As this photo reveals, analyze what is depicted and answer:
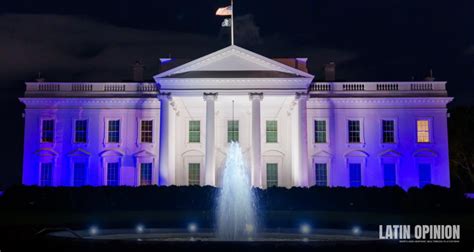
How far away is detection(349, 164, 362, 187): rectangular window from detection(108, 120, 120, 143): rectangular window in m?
16.5

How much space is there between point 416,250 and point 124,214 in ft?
70.6

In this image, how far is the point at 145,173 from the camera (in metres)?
42.5

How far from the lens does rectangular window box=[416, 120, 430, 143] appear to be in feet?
138

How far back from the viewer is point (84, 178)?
139 ft

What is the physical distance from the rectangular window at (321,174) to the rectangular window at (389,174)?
4.08 meters

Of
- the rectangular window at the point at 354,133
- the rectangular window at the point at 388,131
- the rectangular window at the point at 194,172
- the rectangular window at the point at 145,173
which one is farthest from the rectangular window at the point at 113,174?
the rectangular window at the point at 388,131

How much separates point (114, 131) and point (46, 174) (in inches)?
221

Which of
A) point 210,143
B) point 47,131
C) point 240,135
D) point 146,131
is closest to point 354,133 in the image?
point 240,135

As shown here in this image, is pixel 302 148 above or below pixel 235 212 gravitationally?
above

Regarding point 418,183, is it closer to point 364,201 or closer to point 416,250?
point 364,201

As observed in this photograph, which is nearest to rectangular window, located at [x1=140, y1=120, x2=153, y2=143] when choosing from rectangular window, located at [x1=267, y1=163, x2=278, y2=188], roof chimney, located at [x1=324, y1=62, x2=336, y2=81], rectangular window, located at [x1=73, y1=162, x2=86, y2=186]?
rectangular window, located at [x1=73, y1=162, x2=86, y2=186]

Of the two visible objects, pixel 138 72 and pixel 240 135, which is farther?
pixel 138 72

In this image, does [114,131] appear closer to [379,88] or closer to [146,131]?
[146,131]

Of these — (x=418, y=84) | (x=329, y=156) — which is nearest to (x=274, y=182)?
(x=329, y=156)
